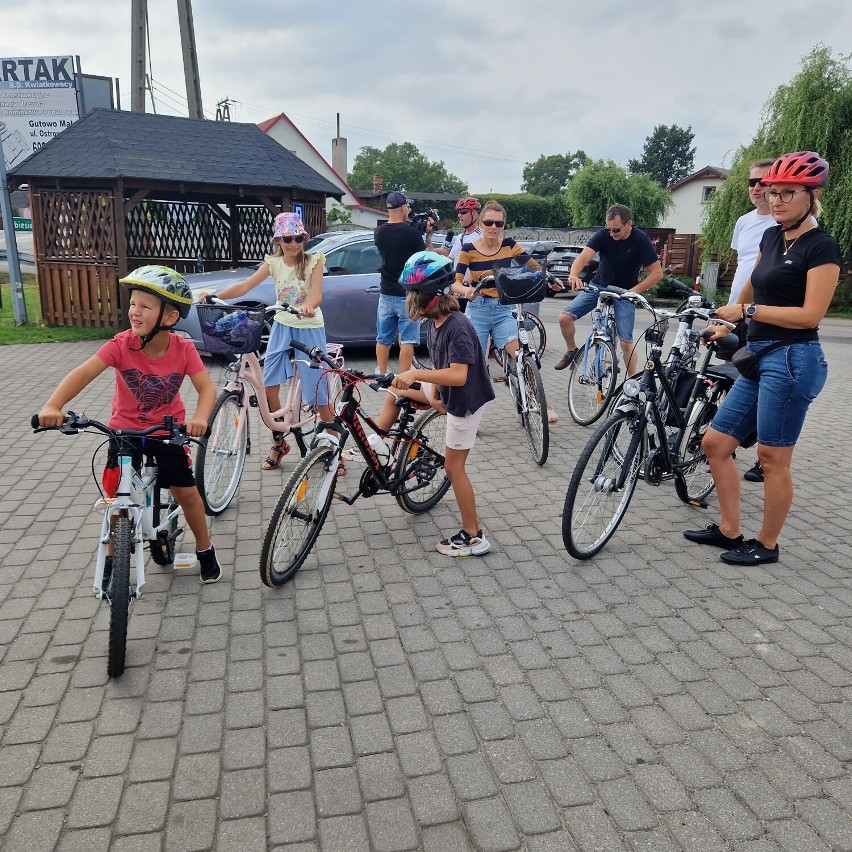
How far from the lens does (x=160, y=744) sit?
2736 mm

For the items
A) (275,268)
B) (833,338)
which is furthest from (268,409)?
(833,338)

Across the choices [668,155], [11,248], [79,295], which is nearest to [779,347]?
[79,295]

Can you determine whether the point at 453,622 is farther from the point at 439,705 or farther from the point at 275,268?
the point at 275,268

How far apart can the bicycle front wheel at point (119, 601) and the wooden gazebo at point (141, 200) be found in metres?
9.08

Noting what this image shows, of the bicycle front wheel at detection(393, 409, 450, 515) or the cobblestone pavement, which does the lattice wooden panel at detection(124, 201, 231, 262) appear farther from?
the bicycle front wheel at detection(393, 409, 450, 515)

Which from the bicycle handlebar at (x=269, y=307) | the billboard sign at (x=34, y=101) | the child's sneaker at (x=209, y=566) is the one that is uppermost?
the billboard sign at (x=34, y=101)

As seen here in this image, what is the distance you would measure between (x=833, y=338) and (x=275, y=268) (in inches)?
537

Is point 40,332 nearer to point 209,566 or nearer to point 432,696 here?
point 209,566

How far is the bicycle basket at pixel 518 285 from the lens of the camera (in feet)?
19.7

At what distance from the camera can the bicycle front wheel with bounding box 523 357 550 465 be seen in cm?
593

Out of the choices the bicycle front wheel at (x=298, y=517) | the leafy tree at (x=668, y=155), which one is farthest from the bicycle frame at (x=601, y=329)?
the leafy tree at (x=668, y=155)

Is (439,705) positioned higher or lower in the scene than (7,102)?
lower

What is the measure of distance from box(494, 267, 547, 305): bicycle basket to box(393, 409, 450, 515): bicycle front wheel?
1.65 m

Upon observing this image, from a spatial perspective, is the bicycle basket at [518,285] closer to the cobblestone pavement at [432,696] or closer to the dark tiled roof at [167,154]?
the cobblestone pavement at [432,696]
